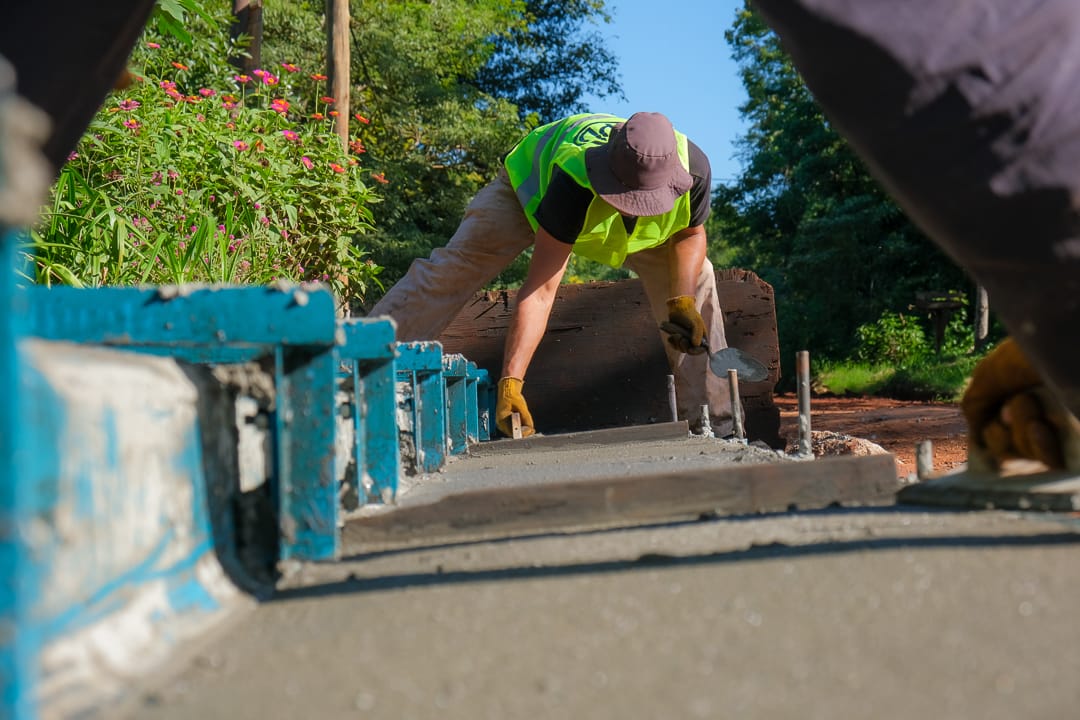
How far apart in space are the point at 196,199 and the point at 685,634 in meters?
4.02

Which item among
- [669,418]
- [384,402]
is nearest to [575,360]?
[669,418]

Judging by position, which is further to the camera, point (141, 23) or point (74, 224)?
point (74, 224)

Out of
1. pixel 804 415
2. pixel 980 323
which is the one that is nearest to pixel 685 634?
pixel 804 415

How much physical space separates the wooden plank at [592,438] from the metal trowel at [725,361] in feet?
2.89

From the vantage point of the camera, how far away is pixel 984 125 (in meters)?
1.47

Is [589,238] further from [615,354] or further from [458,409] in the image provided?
[615,354]

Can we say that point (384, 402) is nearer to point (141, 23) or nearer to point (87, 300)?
Answer: point (87, 300)

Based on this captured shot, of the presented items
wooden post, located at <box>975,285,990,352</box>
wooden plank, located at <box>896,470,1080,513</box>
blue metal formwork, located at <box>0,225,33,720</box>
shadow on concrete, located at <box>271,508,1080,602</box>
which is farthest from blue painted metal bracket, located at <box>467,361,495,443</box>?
wooden post, located at <box>975,285,990,352</box>

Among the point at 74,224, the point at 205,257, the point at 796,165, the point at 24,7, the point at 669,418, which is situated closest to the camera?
the point at 24,7

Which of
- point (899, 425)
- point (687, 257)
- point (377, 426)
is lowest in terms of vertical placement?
point (899, 425)

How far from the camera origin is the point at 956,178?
149 cm

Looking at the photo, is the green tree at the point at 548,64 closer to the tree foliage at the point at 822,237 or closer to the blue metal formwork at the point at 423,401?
the tree foliage at the point at 822,237

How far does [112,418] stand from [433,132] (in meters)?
19.7

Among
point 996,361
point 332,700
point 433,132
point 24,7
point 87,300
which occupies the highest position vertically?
point 433,132
